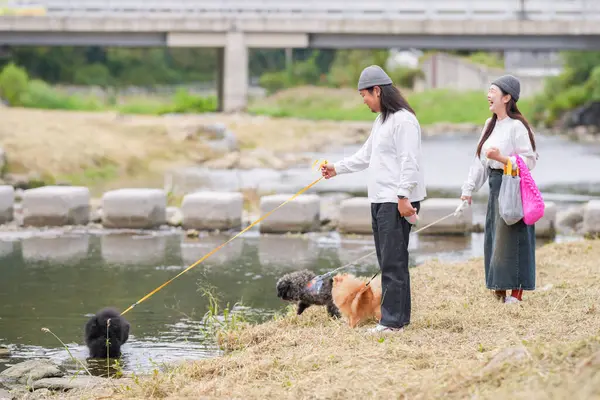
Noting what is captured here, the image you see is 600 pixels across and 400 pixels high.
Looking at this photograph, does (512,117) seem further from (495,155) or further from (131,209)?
(131,209)

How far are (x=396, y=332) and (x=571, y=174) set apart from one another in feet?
73.7

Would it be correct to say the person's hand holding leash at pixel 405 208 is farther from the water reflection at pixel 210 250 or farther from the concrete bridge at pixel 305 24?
the concrete bridge at pixel 305 24

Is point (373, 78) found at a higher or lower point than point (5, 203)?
higher

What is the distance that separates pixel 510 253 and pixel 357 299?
141 cm

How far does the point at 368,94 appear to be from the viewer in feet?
25.9

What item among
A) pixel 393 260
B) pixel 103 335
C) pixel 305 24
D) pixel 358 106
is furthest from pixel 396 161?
pixel 358 106

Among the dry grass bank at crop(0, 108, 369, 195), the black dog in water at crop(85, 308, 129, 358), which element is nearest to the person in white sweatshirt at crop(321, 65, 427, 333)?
the black dog in water at crop(85, 308, 129, 358)

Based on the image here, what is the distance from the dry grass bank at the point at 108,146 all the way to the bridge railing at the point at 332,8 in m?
7.35

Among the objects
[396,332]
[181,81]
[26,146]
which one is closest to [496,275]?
[396,332]

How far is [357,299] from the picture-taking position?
27.2 ft

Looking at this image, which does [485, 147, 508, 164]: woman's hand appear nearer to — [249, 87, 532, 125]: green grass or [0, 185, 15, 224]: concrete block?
[0, 185, 15, 224]: concrete block

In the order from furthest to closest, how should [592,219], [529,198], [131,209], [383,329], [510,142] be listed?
[131,209] < [592,219] < [510,142] < [529,198] < [383,329]

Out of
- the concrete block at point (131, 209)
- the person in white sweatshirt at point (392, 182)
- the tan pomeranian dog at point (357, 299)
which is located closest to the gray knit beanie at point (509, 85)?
the person in white sweatshirt at point (392, 182)

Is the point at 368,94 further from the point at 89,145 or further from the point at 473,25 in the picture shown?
the point at 473,25
